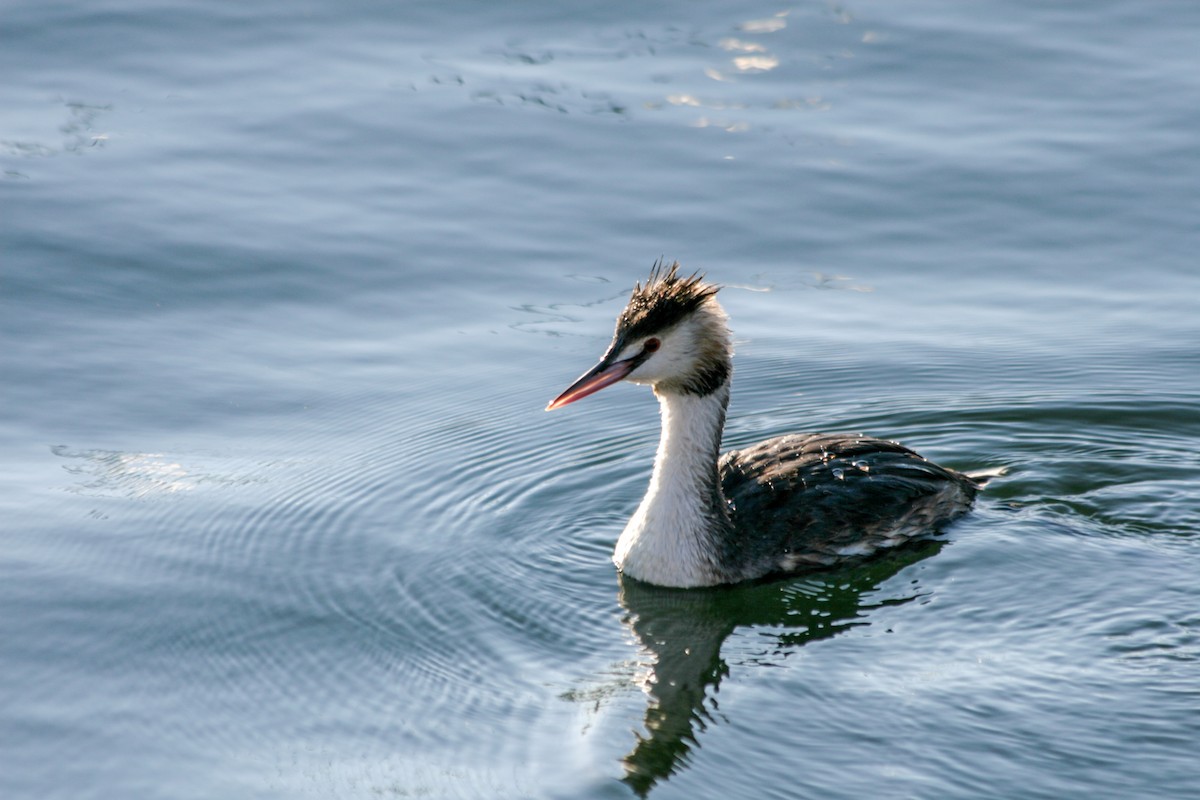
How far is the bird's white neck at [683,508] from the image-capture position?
9289 millimetres

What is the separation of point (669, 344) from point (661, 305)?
215 mm

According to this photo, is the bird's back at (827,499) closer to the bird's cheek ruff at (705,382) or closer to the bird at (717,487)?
the bird at (717,487)

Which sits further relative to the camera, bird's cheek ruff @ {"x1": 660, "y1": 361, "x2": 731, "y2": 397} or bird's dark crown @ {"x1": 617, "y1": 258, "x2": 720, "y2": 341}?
bird's cheek ruff @ {"x1": 660, "y1": 361, "x2": 731, "y2": 397}

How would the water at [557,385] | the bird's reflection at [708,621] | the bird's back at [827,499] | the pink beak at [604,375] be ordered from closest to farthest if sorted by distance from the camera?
the water at [557,385] → the bird's reflection at [708,621] → the pink beak at [604,375] → the bird's back at [827,499]

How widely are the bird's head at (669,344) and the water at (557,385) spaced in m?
1.06

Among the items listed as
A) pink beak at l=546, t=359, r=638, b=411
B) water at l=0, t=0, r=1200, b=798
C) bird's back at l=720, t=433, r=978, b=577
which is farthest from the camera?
bird's back at l=720, t=433, r=978, b=577

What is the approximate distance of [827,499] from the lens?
9.70 metres

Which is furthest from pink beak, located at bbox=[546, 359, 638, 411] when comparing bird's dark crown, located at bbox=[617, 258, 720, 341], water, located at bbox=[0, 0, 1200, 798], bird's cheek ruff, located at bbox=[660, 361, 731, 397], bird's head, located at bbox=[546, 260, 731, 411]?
water, located at bbox=[0, 0, 1200, 798]

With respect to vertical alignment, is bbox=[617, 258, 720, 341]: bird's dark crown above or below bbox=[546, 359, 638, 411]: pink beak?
above

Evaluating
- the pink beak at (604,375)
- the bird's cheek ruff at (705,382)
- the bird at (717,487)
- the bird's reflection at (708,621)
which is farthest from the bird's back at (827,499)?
the pink beak at (604,375)

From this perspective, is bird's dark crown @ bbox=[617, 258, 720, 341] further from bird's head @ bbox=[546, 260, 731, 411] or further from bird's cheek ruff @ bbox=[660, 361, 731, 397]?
bird's cheek ruff @ bbox=[660, 361, 731, 397]

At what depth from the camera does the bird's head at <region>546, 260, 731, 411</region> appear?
9.27 meters

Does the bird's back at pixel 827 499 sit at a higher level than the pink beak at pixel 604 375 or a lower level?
lower

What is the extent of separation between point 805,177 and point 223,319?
487cm
